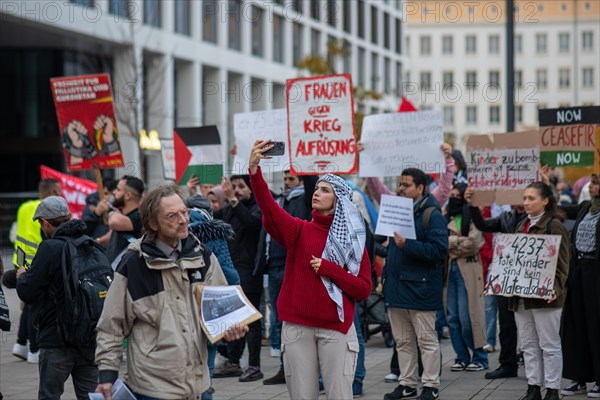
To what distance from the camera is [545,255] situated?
29.4 ft

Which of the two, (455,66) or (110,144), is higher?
(455,66)

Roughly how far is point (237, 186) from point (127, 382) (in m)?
5.22

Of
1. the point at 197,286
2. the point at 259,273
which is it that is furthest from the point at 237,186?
the point at 197,286

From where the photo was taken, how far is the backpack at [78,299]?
6.91 meters

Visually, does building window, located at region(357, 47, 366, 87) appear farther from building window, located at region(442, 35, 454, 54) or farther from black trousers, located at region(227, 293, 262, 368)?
black trousers, located at region(227, 293, 262, 368)

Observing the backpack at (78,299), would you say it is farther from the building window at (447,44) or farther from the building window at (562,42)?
the building window at (562,42)

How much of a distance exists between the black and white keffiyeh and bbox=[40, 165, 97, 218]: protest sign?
26.8 ft

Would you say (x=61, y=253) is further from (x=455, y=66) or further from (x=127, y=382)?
(x=455, y=66)

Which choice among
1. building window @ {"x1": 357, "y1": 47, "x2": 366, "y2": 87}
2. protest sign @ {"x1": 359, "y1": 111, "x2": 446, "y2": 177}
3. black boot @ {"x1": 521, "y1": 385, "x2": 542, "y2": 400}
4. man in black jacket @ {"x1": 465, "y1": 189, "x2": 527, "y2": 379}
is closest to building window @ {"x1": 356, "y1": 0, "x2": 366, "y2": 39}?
building window @ {"x1": 357, "y1": 47, "x2": 366, "y2": 87}

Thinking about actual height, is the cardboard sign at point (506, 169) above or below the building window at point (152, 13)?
below

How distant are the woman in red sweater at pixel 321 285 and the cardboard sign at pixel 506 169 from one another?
12.2 feet

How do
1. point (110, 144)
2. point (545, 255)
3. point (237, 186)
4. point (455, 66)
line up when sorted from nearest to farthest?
point (545, 255)
point (237, 186)
point (110, 144)
point (455, 66)

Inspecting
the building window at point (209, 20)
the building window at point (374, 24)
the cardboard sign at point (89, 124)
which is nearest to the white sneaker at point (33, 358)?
the cardboard sign at point (89, 124)

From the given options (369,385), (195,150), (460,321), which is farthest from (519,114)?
(369,385)
